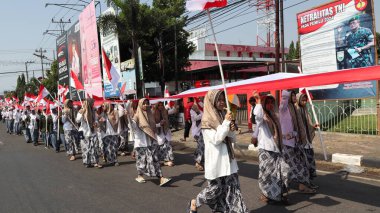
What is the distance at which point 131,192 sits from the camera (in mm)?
6617

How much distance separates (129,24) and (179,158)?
35.7 ft

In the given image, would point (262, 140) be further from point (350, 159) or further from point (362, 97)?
point (362, 97)

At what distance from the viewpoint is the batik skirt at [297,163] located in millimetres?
5926

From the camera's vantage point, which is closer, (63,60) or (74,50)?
(74,50)

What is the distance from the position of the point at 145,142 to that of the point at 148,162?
1.22 feet

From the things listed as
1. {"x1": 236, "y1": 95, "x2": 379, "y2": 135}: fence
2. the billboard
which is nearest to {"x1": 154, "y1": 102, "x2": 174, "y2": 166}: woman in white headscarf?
{"x1": 236, "y1": 95, "x2": 379, "y2": 135}: fence

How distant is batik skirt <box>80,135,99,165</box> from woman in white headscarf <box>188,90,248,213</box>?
538 cm

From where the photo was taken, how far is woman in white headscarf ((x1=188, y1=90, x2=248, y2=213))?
446 cm

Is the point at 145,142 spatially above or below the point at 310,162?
above

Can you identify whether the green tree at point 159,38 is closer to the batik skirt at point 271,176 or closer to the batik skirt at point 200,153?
the batik skirt at point 200,153

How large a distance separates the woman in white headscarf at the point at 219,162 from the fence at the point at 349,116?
8.46 meters

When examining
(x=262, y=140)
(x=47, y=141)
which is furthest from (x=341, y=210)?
(x=47, y=141)

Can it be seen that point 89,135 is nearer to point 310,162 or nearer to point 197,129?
point 197,129

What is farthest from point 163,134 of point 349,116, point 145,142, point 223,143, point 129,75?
point 129,75
